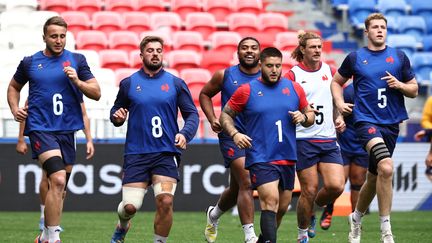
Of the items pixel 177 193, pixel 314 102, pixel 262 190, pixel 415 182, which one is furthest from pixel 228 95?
pixel 415 182

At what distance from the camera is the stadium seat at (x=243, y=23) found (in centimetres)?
2472

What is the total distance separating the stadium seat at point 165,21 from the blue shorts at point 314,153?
11.4 metres

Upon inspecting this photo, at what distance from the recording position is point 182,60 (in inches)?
911

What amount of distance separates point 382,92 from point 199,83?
33.0 ft

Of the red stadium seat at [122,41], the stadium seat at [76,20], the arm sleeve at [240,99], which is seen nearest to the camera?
the arm sleeve at [240,99]

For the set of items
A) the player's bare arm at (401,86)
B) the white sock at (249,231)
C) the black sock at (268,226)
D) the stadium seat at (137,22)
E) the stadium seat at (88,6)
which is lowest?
the white sock at (249,231)

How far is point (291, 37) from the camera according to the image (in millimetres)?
24391

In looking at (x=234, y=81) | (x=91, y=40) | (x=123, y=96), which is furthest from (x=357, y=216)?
(x=91, y=40)

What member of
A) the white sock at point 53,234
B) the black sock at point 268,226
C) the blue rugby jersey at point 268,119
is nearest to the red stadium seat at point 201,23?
the white sock at point 53,234

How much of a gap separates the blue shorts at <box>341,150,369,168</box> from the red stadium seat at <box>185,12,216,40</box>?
8540 millimetres

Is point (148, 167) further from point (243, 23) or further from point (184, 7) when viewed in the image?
point (184, 7)

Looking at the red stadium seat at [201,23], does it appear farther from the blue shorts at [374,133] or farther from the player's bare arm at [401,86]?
the player's bare arm at [401,86]

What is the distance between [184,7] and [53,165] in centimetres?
1364

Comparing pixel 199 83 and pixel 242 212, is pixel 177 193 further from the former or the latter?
pixel 242 212
